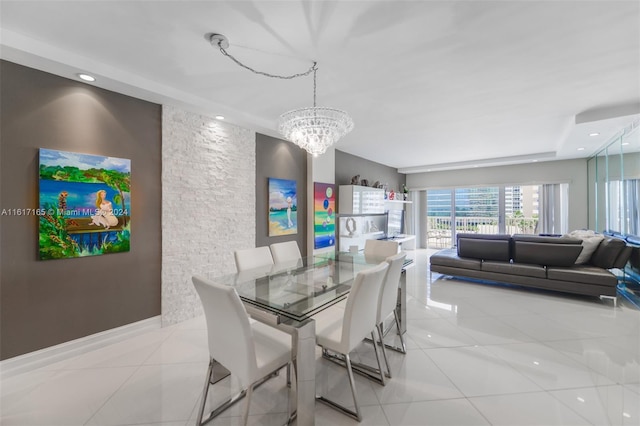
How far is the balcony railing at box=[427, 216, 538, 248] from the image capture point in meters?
7.76

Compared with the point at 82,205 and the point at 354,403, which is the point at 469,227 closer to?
the point at 354,403

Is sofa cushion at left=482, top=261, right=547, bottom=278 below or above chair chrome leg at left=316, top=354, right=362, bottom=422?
above

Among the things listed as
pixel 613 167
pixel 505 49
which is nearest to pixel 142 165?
pixel 505 49

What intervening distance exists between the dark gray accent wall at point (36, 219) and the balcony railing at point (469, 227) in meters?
Result: 7.54

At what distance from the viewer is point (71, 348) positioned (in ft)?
7.97

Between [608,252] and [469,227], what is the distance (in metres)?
4.87

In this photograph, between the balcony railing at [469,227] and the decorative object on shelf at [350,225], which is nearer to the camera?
the decorative object on shelf at [350,225]

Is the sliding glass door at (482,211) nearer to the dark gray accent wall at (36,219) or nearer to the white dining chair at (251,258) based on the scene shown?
the white dining chair at (251,258)

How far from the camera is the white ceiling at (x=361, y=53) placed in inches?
70.2

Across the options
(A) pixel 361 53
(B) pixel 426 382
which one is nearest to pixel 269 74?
(A) pixel 361 53

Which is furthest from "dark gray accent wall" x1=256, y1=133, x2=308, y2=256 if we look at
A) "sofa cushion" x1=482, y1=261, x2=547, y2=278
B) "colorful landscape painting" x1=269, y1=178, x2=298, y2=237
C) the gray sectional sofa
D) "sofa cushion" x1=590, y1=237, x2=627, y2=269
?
"sofa cushion" x1=590, y1=237, x2=627, y2=269

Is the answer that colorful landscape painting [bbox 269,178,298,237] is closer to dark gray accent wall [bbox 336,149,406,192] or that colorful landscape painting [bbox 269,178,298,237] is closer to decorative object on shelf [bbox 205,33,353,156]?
dark gray accent wall [bbox 336,149,406,192]

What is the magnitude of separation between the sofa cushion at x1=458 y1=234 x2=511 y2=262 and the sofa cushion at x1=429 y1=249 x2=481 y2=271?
98 mm

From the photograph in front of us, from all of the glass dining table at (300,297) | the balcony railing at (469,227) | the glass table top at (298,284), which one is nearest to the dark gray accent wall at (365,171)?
the balcony railing at (469,227)
